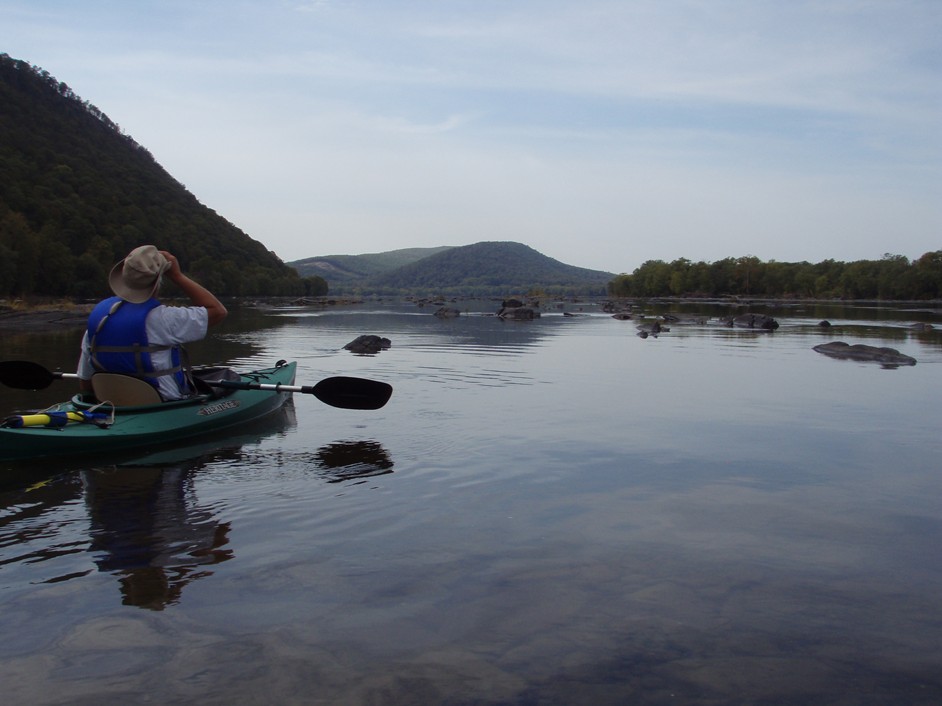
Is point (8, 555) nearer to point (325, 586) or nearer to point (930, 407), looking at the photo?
point (325, 586)

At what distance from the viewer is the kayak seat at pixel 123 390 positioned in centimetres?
1126

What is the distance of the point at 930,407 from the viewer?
17000mm

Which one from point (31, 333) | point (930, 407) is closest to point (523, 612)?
point (930, 407)

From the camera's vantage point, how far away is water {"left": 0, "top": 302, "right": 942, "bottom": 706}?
4910mm

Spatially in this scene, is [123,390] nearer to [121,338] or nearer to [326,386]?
[121,338]

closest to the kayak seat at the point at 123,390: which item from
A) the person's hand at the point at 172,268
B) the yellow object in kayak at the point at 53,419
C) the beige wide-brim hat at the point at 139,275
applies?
the yellow object in kayak at the point at 53,419

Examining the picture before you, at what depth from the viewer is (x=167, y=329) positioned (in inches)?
442

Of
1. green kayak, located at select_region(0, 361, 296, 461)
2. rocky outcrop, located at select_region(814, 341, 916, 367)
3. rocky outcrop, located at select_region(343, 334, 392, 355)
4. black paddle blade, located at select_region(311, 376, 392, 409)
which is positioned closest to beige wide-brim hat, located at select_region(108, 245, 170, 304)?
green kayak, located at select_region(0, 361, 296, 461)

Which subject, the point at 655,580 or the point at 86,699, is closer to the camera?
the point at 86,699

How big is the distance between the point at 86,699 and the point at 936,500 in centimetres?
964

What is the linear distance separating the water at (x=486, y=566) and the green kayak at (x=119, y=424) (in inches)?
12.6

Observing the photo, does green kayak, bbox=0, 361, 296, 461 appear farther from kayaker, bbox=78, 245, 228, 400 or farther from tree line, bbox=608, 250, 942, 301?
tree line, bbox=608, 250, 942, 301

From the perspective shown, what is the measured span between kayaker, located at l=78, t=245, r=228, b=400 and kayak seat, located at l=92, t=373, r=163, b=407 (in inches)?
4.3

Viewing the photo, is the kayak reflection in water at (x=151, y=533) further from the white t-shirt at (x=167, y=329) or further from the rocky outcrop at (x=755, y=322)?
the rocky outcrop at (x=755, y=322)
